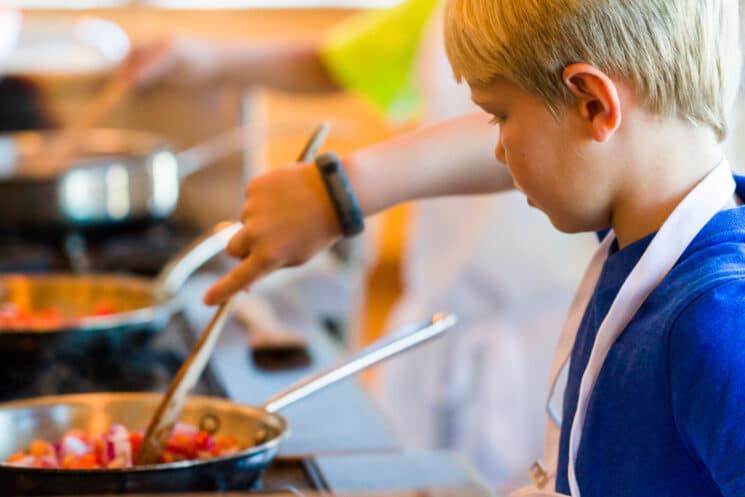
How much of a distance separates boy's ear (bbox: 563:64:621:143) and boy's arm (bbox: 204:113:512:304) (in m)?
0.22

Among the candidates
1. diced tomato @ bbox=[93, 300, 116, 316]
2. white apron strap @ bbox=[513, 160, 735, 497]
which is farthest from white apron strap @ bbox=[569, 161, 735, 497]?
diced tomato @ bbox=[93, 300, 116, 316]

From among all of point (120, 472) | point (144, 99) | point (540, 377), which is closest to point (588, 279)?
point (120, 472)

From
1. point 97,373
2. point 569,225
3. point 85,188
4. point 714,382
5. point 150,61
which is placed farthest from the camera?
point 150,61

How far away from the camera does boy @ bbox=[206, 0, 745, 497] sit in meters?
0.61

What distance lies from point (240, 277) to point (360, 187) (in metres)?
0.11

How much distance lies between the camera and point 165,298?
4.11 feet

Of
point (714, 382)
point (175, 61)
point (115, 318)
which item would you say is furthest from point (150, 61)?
point (714, 382)

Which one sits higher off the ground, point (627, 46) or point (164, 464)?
point (627, 46)

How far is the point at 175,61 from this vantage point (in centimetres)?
200

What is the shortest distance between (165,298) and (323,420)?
311 millimetres

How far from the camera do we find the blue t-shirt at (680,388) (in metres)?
0.57

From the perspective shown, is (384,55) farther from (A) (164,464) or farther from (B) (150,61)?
(A) (164,464)

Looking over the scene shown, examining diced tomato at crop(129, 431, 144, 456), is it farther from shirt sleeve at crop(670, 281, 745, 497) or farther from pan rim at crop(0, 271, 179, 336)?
shirt sleeve at crop(670, 281, 745, 497)

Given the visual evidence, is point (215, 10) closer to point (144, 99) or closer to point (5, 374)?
point (144, 99)
